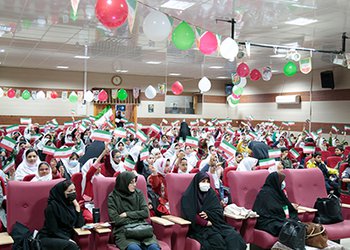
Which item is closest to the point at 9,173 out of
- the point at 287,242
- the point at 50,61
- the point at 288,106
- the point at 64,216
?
the point at 64,216

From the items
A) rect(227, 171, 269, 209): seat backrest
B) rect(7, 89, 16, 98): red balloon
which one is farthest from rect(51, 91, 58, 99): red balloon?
rect(227, 171, 269, 209): seat backrest

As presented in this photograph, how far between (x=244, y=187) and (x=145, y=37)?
5.09 metres

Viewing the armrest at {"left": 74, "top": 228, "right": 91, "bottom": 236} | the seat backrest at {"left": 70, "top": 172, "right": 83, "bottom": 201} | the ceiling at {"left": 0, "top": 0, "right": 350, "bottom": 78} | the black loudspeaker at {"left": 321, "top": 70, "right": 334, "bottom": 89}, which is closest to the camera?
the armrest at {"left": 74, "top": 228, "right": 91, "bottom": 236}

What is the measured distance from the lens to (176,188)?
4363 mm

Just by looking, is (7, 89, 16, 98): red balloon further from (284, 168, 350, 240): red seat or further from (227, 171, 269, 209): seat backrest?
(284, 168, 350, 240): red seat

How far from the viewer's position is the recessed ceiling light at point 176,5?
600 centimetres

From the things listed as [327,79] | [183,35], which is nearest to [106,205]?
[183,35]

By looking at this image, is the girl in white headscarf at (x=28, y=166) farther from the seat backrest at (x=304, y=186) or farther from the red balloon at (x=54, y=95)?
the red balloon at (x=54, y=95)

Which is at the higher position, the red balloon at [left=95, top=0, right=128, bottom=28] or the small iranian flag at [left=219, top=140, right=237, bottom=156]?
the red balloon at [left=95, top=0, right=128, bottom=28]

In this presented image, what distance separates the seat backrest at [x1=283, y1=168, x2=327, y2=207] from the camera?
16.4ft

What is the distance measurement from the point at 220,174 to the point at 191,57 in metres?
6.29

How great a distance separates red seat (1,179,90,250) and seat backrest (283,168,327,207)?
271 centimetres

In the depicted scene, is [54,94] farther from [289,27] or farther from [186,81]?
[289,27]

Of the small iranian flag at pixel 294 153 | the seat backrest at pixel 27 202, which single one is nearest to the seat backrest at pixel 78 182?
the seat backrest at pixel 27 202
